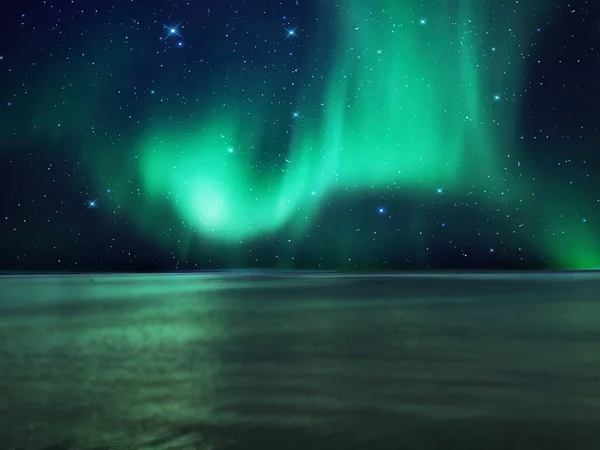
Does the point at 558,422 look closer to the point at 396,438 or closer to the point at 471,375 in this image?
the point at 396,438

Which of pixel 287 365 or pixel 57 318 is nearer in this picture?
pixel 287 365

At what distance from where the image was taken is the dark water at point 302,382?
137 cm

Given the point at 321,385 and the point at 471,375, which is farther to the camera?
the point at 471,375

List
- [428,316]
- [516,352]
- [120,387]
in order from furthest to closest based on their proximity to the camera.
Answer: [428,316], [516,352], [120,387]

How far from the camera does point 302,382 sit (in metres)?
1.99

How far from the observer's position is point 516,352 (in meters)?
2.56

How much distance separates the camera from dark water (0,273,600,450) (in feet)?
4.51

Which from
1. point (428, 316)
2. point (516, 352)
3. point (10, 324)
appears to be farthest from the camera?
point (428, 316)

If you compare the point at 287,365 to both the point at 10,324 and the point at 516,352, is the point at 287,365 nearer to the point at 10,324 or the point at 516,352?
the point at 516,352

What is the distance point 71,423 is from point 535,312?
10.5 ft

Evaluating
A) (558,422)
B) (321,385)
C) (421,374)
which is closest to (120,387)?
(321,385)

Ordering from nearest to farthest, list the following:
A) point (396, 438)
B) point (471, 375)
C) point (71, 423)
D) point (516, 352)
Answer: point (396, 438), point (71, 423), point (471, 375), point (516, 352)

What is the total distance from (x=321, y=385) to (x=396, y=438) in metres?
0.59

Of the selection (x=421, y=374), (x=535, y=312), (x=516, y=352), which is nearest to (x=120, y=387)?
(x=421, y=374)
